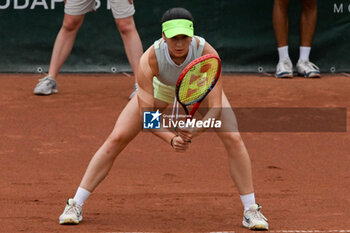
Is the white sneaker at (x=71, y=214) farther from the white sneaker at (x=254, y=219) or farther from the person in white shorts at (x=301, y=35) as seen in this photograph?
the person in white shorts at (x=301, y=35)

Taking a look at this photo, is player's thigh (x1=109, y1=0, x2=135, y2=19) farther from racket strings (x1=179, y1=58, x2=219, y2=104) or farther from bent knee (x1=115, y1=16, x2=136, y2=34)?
racket strings (x1=179, y1=58, x2=219, y2=104)

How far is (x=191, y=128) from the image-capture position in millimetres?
4863

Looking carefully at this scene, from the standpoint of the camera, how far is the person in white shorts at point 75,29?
841 centimetres

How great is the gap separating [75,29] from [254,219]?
4065 millimetres

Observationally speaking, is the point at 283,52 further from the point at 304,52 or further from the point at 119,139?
the point at 119,139

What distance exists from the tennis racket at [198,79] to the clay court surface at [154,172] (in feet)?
2.60

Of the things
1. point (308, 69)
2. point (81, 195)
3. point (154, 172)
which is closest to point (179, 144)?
point (81, 195)

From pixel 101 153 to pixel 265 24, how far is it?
5365mm

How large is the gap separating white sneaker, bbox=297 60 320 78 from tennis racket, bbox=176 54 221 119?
5243 mm

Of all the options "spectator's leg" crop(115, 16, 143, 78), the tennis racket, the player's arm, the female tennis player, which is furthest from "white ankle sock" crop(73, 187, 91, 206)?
"spectator's leg" crop(115, 16, 143, 78)

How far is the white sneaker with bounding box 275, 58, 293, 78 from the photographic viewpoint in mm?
10008

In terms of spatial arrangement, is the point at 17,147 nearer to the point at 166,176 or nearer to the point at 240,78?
the point at 166,176

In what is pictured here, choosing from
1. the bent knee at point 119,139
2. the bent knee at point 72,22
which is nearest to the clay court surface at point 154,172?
the bent knee at point 119,139

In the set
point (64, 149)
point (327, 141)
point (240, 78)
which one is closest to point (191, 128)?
point (64, 149)
